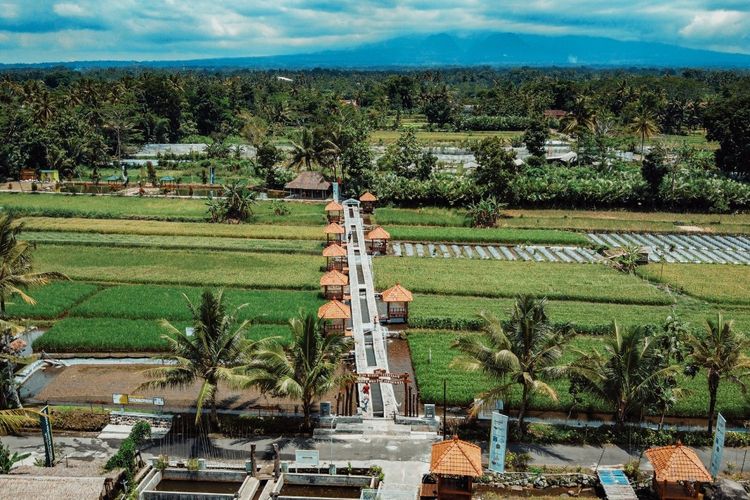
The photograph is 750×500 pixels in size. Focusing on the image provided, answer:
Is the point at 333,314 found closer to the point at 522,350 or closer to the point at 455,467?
the point at 522,350

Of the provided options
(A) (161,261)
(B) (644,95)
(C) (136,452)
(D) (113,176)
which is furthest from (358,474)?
(B) (644,95)

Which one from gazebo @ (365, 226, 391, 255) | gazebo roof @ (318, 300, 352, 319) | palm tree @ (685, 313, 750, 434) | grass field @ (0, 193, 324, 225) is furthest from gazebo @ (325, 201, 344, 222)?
palm tree @ (685, 313, 750, 434)

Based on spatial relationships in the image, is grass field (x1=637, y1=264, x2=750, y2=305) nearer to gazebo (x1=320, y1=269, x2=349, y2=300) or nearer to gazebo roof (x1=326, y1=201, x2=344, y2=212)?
gazebo (x1=320, y1=269, x2=349, y2=300)

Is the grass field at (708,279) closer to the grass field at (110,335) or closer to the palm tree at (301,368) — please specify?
the grass field at (110,335)

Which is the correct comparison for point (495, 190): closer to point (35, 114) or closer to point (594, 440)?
point (594, 440)

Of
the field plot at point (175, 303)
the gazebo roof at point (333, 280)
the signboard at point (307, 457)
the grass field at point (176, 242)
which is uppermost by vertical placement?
the gazebo roof at point (333, 280)

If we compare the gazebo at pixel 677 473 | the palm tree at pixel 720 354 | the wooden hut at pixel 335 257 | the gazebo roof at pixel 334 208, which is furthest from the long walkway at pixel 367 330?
the palm tree at pixel 720 354

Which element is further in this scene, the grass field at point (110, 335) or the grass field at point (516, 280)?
the grass field at point (516, 280)

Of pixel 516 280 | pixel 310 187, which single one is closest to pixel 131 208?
pixel 310 187
